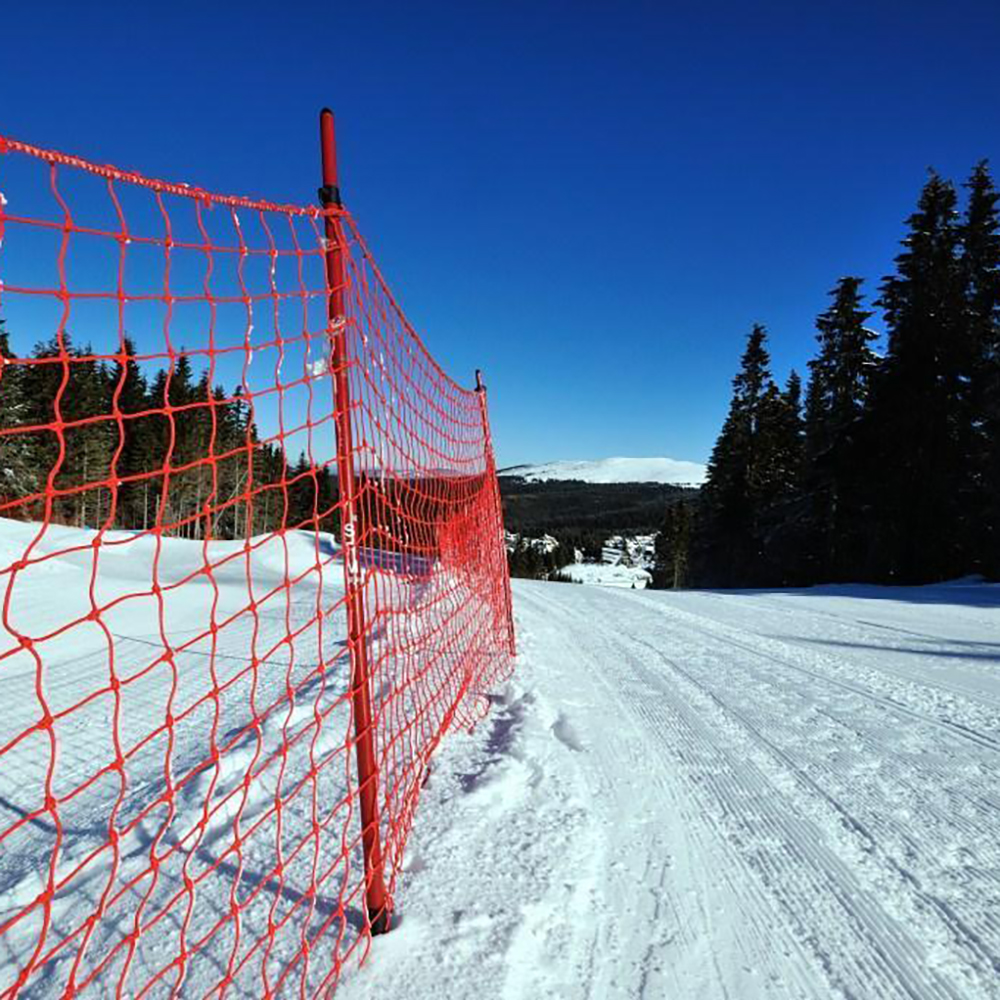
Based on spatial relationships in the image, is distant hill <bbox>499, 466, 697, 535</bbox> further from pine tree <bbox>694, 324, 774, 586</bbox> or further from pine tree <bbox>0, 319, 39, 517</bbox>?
pine tree <bbox>0, 319, 39, 517</bbox>

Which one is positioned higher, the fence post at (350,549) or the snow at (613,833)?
the fence post at (350,549)

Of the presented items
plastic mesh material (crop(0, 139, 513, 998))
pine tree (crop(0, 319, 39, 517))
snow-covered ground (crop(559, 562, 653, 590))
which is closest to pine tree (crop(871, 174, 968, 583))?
plastic mesh material (crop(0, 139, 513, 998))

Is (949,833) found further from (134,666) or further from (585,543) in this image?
(585,543)

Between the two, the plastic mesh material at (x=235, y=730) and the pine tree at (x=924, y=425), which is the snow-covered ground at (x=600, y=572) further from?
the plastic mesh material at (x=235, y=730)

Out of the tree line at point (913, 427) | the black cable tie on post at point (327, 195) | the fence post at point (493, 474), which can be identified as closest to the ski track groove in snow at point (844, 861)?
the fence post at point (493, 474)

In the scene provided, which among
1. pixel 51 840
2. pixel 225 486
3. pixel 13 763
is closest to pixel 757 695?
pixel 51 840

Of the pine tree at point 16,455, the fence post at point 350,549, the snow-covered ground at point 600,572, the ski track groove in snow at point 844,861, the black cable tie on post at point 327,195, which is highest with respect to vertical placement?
the pine tree at point 16,455

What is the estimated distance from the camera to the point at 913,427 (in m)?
15.6

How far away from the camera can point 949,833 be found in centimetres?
222

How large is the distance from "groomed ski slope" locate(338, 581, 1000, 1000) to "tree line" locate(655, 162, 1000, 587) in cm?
1278

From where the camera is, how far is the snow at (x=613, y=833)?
5.34 feet

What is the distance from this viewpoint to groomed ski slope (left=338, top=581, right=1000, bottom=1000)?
1.62 m

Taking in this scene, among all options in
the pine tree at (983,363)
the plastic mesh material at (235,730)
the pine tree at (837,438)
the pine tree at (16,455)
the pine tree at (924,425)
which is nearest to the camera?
the plastic mesh material at (235,730)

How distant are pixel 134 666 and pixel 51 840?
9.13ft
